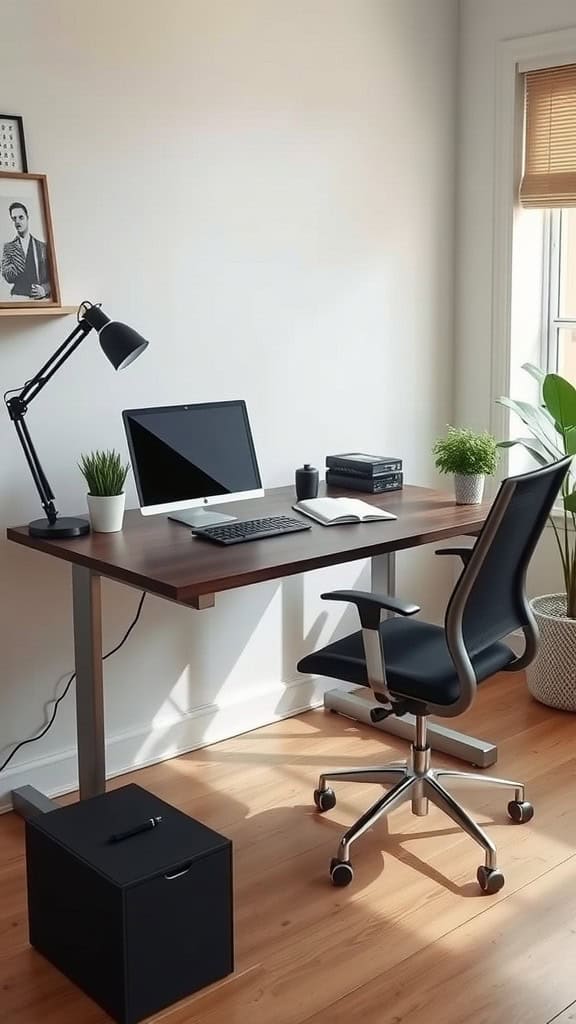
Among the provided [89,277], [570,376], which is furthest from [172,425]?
[570,376]

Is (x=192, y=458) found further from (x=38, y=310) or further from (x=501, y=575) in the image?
(x=501, y=575)

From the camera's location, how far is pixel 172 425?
3057 mm

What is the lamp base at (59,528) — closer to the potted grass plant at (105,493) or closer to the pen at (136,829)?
the potted grass plant at (105,493)

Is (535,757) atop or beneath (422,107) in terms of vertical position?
beneath

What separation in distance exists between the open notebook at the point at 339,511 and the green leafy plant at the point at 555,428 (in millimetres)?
602

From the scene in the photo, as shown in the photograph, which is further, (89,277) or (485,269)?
(485,269)

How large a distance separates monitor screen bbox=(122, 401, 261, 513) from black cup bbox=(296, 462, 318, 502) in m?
0.16

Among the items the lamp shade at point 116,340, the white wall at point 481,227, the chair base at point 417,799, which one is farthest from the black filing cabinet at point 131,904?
the white wall at point 481,227

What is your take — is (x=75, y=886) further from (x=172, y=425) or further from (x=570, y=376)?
(x=570, y=376)

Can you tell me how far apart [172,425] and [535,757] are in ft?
4.82

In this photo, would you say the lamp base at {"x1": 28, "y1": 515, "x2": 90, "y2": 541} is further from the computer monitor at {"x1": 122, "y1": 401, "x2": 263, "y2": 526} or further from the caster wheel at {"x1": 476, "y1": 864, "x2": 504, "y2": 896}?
the caster wheel at {"x1": 476, "y1": 864, "x2": 504, "y2": 896}

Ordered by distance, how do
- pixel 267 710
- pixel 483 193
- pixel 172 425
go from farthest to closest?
1. pixel 483 193
2. pixel 267 710
3. pixel 172 425

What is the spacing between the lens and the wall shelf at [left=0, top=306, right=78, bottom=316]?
2.83m

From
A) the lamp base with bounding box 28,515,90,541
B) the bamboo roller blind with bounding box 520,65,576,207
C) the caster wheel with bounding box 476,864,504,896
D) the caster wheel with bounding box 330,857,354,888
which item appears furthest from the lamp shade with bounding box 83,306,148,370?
the bamboo roller blind with bounding box 520,65,576,207
